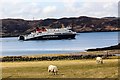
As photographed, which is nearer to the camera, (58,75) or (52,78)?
(52,78)

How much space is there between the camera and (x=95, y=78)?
2525cm

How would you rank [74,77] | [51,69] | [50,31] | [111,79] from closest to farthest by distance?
1. [111,79]
2. [74,77]
3. [51,69]
4. [50,31]

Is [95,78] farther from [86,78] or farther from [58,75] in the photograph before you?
[58,75]

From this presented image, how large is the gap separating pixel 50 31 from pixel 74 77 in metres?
169

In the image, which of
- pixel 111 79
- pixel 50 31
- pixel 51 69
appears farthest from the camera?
pixel 50 31

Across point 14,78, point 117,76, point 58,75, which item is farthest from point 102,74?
point 14,78

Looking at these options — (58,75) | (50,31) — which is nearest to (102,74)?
(58,75)

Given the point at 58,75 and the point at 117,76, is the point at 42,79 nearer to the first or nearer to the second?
the point at 58,75

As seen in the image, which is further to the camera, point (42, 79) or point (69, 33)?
point (69, 33)

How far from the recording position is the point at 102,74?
2714 cm

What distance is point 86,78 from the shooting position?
997 inches

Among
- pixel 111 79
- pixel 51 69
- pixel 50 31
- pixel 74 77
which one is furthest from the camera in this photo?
pixel 50 31

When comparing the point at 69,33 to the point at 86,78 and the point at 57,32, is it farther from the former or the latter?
the point at 86,78

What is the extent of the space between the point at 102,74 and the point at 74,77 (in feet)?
7.60
